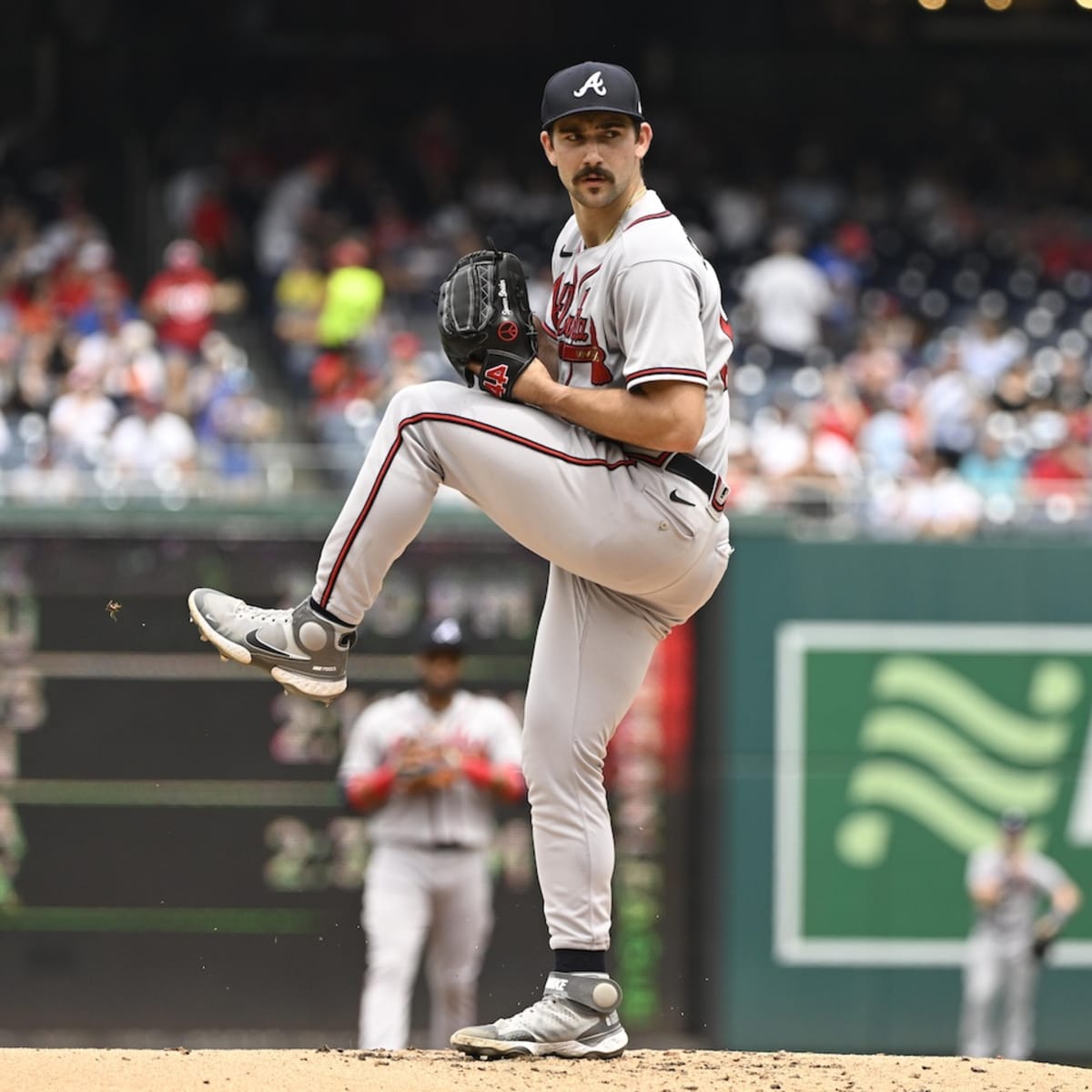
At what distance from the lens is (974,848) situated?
32.2 feet

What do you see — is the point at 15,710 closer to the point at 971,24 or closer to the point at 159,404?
the point at 159,404

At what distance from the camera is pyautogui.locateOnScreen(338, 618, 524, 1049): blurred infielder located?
8547 millimetres

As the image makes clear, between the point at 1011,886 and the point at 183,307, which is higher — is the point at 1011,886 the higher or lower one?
the lower one

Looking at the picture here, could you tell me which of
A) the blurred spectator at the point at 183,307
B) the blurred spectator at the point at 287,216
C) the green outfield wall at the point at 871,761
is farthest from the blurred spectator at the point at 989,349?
the blurred spectator at the point at 183,307

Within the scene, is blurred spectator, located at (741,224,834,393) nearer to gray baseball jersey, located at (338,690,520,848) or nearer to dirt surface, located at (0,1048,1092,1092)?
gray baseball jersey, located at (338,690,520,848)

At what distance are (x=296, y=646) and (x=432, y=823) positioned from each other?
14.2ft

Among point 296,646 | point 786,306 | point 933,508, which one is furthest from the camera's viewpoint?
point 786,306

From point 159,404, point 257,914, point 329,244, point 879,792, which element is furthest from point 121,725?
point 329,244

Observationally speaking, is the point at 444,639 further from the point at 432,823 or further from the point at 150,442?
the point at 150,442

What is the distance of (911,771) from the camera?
9.77 metres

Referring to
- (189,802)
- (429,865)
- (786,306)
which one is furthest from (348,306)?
(429,865)

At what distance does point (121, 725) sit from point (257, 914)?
1024 millimetres

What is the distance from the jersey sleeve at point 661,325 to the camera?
4.21m

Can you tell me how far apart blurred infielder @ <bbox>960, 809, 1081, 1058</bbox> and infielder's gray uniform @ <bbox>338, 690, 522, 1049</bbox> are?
2.47m
